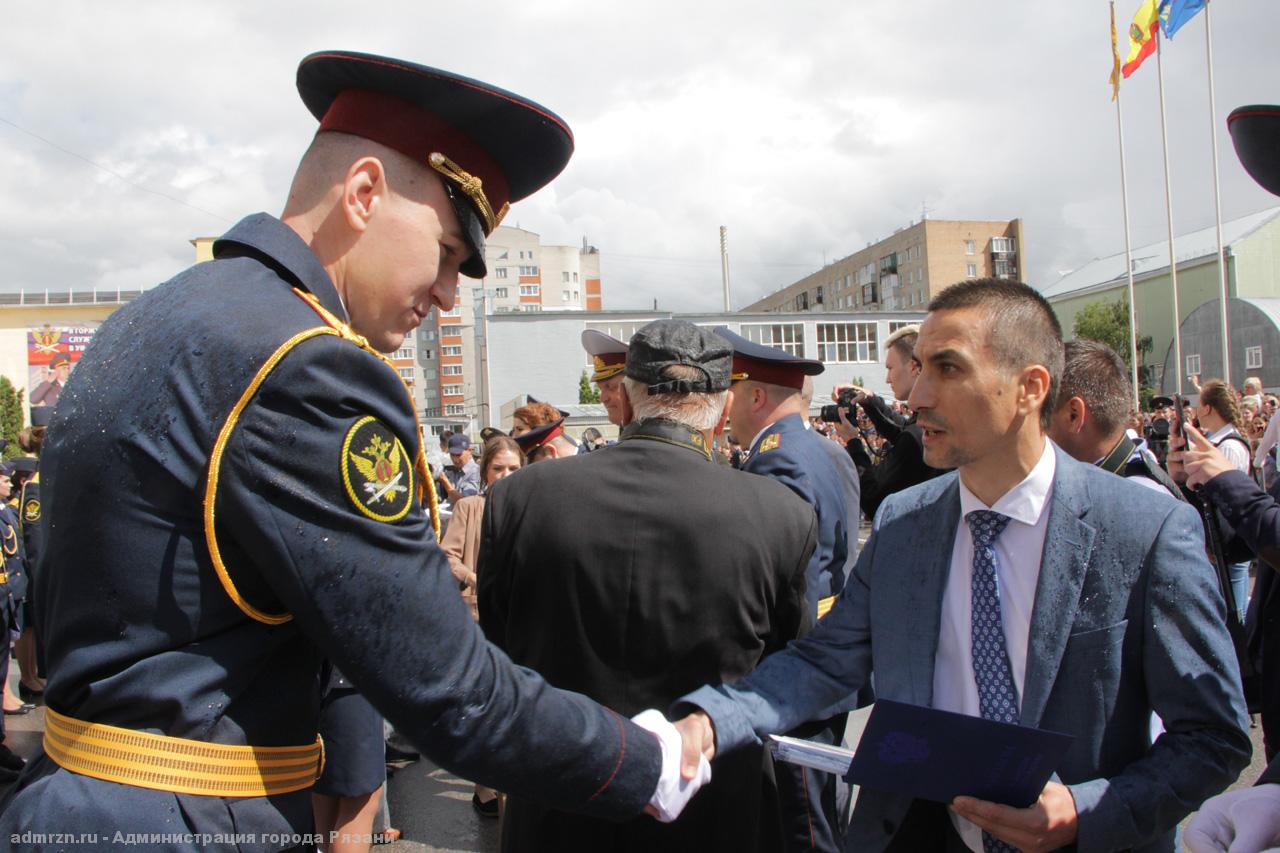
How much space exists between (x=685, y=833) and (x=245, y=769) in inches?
52.6

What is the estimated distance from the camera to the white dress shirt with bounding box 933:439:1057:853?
200 centimetres

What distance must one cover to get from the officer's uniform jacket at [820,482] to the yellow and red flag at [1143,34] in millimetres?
23590

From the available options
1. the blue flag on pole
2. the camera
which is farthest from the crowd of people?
the blue flag on pole

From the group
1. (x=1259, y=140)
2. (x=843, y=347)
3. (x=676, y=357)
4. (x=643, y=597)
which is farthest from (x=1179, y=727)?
(x=843, y=347)

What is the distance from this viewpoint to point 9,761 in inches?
208

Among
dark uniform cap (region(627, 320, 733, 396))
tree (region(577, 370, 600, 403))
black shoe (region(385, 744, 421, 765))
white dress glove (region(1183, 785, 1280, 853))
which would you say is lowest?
black shoe (region(385, 744, 421, 765))

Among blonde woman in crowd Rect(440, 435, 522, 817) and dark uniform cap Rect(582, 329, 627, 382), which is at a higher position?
dark uniform cap Rect(582, 329, 627, 382)

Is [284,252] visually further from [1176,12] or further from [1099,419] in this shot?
[1176,12]

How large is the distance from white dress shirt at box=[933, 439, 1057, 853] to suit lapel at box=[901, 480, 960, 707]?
3 centimetres

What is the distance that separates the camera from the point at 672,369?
2643 millimetres

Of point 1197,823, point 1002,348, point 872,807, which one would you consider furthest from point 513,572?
point 1197,823

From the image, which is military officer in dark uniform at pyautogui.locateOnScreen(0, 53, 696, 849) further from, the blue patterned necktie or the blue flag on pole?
the blue flag on pole

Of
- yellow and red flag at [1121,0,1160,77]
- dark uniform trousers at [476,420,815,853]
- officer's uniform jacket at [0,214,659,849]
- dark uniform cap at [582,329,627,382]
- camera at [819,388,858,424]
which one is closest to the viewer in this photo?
officer's uniform jacket at [0,214,659,849]

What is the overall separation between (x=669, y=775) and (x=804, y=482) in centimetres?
189
